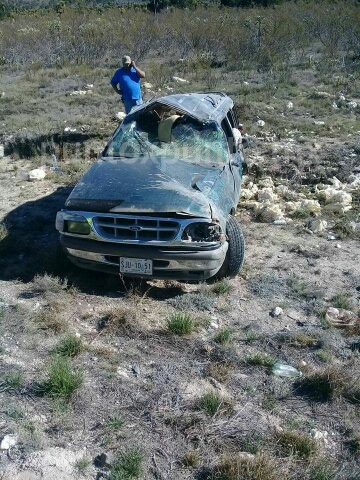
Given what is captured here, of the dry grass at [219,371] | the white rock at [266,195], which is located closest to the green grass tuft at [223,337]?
the dry grass at [219,371]

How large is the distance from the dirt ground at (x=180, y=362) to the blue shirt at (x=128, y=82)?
13.4 feet

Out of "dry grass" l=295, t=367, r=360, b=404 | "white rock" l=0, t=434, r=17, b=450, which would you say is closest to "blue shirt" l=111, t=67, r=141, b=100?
"dry grass" l=295, t=367, r=360, b=404

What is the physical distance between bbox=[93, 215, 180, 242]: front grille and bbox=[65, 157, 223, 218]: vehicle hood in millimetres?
91

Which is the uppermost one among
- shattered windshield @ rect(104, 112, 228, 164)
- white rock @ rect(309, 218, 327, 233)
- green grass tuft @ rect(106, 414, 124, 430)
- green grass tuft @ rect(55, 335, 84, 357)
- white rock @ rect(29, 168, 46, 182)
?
shattered windshield @ rect(104, 112, 228, 164)

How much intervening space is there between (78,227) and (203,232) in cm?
117

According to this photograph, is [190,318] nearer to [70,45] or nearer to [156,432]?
[156,432]

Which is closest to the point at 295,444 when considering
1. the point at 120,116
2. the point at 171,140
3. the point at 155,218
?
the point at 155,218

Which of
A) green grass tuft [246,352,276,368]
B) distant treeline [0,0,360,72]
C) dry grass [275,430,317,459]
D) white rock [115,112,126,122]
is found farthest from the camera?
distant treeline [0,0,360,72]

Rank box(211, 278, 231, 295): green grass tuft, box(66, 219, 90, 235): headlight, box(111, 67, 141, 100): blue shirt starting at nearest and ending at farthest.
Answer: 1. box(66, 219, 90, 235): headlight
2. box(211, 278, 231, 295): green grass tuft
3. box(111, 67, 141, 100): blue shirt

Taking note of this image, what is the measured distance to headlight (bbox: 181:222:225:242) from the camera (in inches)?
193

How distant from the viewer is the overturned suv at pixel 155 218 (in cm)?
488

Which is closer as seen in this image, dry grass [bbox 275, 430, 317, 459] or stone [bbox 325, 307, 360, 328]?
dry grass [bbox 275, 430, 317, 459]

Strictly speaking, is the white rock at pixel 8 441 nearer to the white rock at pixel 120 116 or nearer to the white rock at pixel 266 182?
the white rock at pixel 266 182

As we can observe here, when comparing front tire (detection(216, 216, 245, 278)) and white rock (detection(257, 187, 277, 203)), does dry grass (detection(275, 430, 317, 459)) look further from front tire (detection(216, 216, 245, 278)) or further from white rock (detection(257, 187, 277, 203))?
white rock (detection(257, 187, 277, 203))
